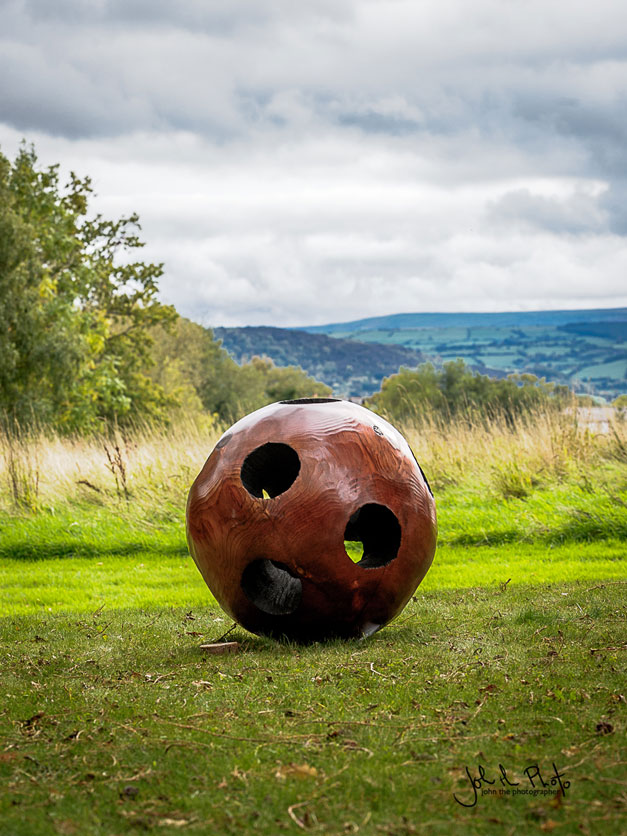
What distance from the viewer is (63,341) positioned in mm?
28688

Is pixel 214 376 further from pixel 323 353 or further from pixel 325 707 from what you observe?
pixel 325 707

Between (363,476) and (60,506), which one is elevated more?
(363,476)

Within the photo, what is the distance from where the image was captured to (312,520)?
563cm

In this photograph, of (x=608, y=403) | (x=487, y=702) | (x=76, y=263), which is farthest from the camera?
(x=76, y=263)

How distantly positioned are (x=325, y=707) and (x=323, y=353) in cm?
8969

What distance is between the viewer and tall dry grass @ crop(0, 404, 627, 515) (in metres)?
13.1

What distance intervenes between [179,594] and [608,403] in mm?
8945

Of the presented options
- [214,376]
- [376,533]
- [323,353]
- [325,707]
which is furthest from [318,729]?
[323,353]

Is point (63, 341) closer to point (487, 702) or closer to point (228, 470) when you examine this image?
point (228, 470)

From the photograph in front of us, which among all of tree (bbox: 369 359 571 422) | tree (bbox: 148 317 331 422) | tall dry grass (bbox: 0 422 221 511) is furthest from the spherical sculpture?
tree (bbox: 148 317 331 422)

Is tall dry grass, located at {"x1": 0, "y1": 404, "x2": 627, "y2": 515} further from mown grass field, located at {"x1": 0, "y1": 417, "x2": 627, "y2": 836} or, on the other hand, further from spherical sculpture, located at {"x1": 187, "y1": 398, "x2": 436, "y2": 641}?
spherical sculpture, located at {"x1": 187, "y1": 398, "x2": 436, "y2": 641}

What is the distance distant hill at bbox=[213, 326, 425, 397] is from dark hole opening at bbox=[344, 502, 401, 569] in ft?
233

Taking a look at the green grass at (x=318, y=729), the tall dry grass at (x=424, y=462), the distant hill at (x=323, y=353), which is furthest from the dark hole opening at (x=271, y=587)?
Answer: the distant hill at (x=323, y=353)

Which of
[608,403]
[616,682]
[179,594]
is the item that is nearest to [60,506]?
[179,594]
